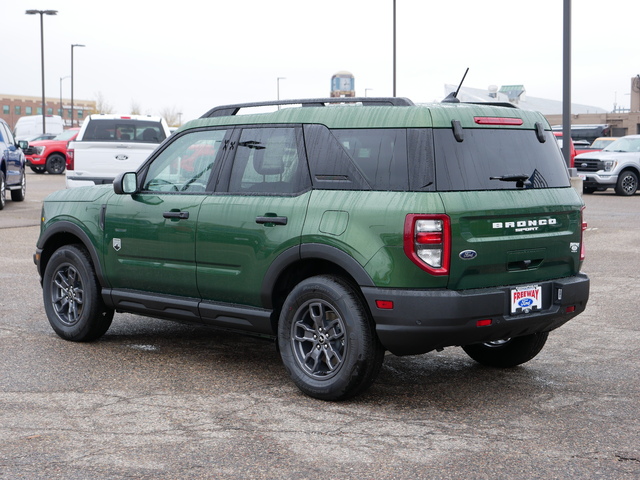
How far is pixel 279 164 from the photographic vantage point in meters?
6.03

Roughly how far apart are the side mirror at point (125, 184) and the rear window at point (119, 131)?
11539 mm

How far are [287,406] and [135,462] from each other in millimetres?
1267

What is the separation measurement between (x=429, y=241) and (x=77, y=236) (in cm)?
328

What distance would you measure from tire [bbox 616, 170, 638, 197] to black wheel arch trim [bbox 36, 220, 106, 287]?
73.2ft

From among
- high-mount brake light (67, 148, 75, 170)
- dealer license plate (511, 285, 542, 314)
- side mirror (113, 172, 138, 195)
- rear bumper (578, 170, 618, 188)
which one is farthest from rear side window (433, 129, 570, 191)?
rear bumper (578, 170, 618, 188)

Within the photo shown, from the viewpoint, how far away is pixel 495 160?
559cm

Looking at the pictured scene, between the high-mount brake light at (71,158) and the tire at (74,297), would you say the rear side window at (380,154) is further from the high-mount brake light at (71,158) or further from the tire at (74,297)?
the high-mount brake light at (71,158)

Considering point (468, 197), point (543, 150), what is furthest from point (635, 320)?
point (468, 197)

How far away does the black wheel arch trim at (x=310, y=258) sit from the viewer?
5.38 m

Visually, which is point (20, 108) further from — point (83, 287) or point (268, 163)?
point (268, 163)

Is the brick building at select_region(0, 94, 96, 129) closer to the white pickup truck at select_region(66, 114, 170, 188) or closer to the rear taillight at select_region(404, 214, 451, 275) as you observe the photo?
the white pickup truck at select_region(66, 114, 170, 188)

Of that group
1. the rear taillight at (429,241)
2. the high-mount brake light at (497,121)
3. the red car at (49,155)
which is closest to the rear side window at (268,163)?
the rear taillight at (429,241)

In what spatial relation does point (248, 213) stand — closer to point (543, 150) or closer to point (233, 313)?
point (233, 313)

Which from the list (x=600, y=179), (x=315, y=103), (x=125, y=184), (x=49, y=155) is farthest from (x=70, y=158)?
(x=49, y=155)
